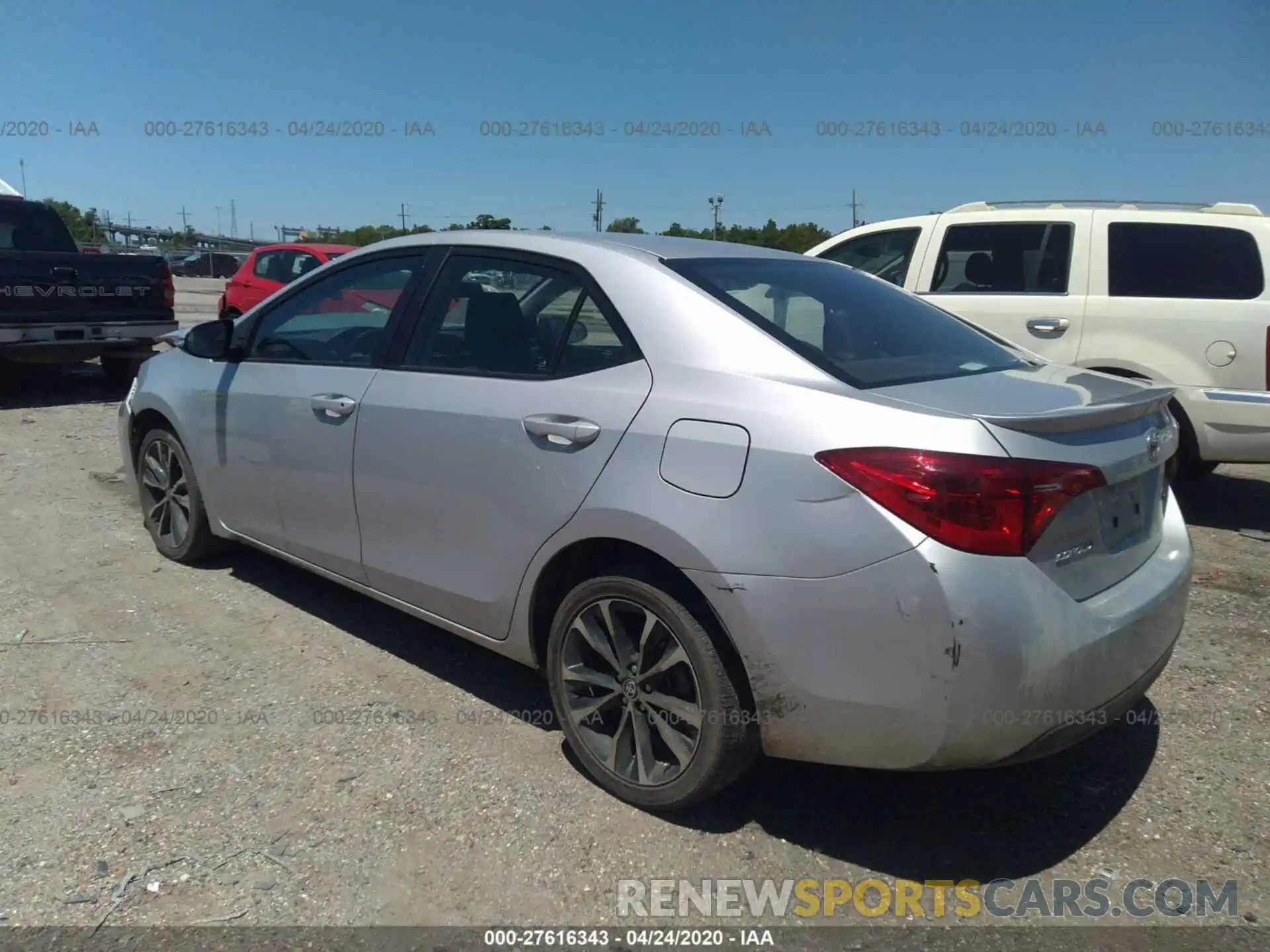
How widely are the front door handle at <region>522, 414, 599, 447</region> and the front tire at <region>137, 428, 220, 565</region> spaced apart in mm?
2399

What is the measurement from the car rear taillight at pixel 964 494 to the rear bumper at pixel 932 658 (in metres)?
0.05

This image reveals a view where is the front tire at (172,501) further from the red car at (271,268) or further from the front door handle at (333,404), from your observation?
the red car at (271,268)

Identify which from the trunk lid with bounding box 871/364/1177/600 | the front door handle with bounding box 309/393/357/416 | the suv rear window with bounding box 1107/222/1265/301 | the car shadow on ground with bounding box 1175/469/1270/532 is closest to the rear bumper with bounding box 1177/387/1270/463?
the car shadow on ground with bounding box 1175/469/1270/532

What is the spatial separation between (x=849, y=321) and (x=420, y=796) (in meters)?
2.01

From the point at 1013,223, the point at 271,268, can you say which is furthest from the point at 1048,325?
the point at 271,268

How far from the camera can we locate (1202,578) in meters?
5.15

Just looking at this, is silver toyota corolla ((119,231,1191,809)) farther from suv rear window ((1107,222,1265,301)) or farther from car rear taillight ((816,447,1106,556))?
suv rear window ((1107,222,1265,301))

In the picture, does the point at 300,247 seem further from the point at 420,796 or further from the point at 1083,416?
the point at 1083,416

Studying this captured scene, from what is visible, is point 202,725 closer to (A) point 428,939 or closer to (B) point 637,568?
(A) point 428,939

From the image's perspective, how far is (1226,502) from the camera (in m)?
6.83

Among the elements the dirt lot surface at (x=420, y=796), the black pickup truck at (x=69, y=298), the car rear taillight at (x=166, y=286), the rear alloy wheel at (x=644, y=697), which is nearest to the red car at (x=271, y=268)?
the black pickup truck at (x=69, y=298)

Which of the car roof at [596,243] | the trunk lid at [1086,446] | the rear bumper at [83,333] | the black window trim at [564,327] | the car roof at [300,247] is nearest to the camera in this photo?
the trunk lid at [1086,446]

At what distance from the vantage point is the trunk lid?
8.05 feet

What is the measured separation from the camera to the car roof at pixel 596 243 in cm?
335
